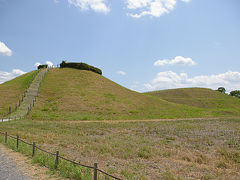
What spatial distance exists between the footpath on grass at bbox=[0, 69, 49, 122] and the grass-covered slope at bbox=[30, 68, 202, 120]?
3.95 feet

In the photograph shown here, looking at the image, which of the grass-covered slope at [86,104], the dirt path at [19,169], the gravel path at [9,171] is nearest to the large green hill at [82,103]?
the grass-covered slope at [86,104]

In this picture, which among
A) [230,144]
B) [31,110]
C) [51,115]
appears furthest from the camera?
[31,110]

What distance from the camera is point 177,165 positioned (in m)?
9.54

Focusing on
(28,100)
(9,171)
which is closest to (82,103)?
(28,100)

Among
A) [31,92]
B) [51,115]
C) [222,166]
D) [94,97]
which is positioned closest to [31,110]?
[51,115]

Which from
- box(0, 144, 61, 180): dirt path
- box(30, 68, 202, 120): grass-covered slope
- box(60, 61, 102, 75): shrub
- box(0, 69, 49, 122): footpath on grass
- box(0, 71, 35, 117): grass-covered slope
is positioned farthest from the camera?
box(60, 61, 102, 75): shrub

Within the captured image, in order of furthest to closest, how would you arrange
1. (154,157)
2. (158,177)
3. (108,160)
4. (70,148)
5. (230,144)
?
(230,144) < (70,148) < (154,157) < (108,160) < (158,177)

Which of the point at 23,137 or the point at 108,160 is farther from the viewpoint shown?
the point at 23,137

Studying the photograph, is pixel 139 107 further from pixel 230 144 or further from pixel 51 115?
pixel 230 144

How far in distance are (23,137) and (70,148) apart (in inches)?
221

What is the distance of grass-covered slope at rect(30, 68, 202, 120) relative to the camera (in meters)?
35.7

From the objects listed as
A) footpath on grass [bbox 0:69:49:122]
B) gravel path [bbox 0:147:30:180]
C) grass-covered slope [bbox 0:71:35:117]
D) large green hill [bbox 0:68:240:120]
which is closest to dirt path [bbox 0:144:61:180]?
gravel path [bbox 0:147:30:180]

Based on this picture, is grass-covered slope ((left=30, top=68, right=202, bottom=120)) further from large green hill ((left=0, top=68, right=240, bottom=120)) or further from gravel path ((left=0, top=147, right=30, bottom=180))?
gravel path ((left=0, top=147, right=30, bottom=180))

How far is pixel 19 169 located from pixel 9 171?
0.44 meters
